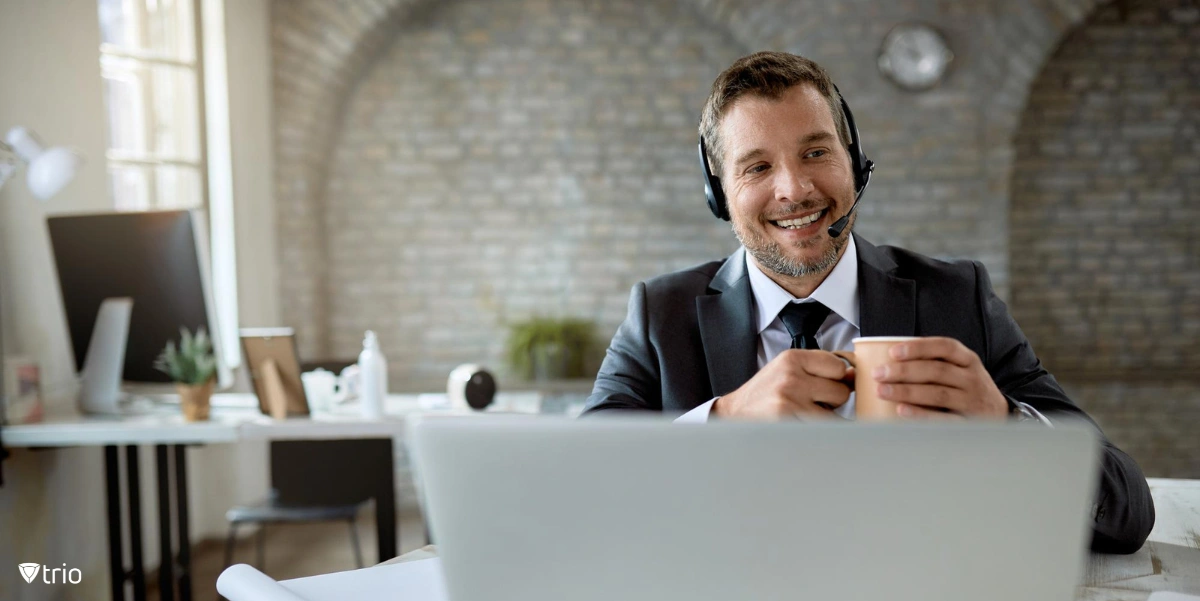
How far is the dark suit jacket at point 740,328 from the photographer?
1428 millimetres

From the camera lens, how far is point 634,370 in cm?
150

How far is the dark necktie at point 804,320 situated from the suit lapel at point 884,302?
6cm

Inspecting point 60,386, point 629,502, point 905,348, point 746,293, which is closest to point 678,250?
point 60,386

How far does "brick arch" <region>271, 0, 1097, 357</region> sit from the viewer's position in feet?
14.4

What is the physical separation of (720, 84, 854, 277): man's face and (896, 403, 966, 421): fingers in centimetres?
56

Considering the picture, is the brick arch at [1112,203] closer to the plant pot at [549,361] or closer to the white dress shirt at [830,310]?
the plant pot at [549,361]

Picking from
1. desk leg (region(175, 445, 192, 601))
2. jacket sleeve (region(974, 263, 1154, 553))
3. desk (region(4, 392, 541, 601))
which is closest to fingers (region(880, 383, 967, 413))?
jacket sleeve (region(974, 263, 1154, 553))

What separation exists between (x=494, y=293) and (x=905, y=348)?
4.24 meters

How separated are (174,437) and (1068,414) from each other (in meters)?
2.21

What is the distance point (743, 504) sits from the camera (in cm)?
46

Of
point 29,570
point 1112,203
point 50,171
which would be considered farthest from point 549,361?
point 1112,203

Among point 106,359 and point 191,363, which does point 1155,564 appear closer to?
point 191,363

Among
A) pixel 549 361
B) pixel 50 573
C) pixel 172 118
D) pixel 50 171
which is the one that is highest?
pixel 172 118

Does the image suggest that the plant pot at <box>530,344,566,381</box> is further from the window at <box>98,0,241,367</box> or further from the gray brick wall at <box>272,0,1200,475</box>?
the window at <box>98,0,241,367</box>
